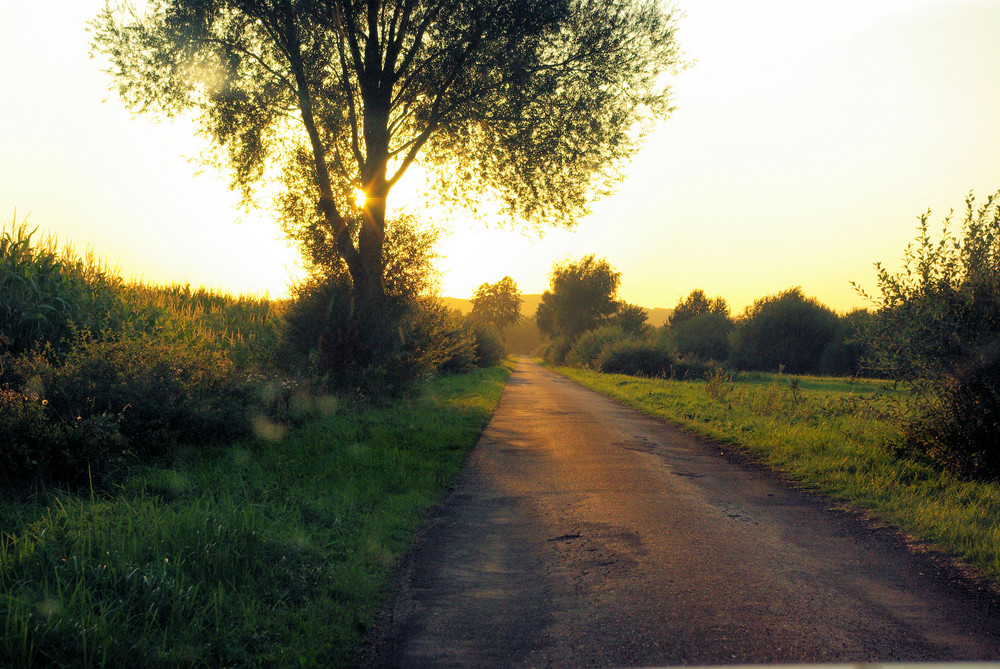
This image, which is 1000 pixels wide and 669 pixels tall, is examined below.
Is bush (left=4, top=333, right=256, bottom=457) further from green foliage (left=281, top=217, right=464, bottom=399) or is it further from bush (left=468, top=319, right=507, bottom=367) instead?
bush (left=468, top=319, right=507, bottom=367)

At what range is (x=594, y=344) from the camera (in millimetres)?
51625

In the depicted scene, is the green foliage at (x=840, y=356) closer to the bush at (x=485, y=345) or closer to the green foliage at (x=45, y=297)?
the bush at (x=485, y=345)

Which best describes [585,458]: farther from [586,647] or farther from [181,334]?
[181,334]

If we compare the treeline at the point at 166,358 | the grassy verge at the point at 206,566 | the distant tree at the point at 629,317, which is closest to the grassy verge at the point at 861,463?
the grassy verge at the point at 206,566

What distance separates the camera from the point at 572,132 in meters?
14.6

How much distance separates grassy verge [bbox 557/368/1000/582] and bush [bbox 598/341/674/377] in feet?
81.7

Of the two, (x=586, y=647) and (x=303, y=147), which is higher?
(x=303, y=147)

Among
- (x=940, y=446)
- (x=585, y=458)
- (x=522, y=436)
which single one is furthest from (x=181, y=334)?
(x=940, y=446)

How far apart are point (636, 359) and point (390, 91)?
3043cm

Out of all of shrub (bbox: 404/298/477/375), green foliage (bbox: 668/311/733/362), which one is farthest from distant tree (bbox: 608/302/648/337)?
shrub (bbox: 404/298/477/375)

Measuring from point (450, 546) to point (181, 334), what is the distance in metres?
8.24

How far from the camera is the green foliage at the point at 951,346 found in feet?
24.7

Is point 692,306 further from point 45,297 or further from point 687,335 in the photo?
point 45,297

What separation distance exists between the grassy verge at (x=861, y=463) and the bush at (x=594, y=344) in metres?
31.7
